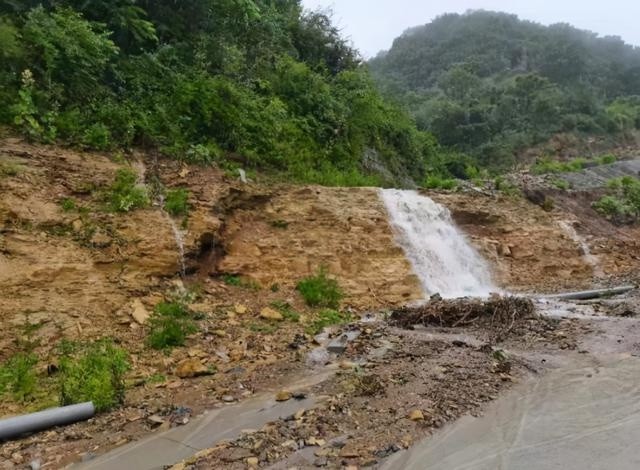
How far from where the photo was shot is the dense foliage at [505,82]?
133 feet

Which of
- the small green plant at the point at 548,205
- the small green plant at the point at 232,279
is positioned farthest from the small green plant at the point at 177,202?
the small green plant at the point at 548,205

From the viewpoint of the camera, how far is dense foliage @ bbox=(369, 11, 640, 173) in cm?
4047

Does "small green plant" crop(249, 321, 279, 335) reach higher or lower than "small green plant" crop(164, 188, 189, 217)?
lower

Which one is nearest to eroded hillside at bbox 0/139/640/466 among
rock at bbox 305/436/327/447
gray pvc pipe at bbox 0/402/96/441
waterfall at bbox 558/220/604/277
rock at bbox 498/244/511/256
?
gray pvc pipe at bbox 0/402/96/441

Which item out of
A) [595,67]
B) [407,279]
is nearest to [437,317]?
[407,279]

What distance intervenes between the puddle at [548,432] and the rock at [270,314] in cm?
430

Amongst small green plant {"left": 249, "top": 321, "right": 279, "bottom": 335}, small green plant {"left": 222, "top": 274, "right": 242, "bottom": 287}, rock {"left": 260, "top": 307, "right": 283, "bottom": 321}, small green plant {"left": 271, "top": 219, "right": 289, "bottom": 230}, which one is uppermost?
small green plant {"left": 271, "top": 219, "right": 289, "bottom": 230}

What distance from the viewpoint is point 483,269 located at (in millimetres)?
14070

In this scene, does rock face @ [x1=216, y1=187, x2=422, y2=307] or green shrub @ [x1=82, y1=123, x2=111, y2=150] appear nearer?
green shrub @ [x1=82, y1=123, x2=111, y2=150]

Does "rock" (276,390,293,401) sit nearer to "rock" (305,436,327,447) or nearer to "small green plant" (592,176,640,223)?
"rock" (305,436,327,447)

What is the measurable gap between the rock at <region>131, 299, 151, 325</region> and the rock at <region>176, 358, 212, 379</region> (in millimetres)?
1358

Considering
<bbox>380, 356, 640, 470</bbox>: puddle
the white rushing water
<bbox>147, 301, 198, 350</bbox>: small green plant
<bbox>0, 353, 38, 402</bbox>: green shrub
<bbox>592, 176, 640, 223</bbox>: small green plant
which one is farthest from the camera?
<bbox>592, 176, 640, 223</bbox>: small green plant

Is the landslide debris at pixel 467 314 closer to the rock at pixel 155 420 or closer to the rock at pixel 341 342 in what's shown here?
the rock at pixel 341 342

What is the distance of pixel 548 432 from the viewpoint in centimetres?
482
